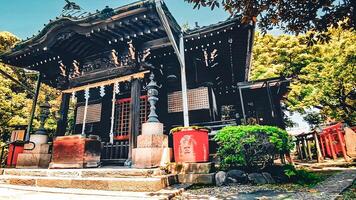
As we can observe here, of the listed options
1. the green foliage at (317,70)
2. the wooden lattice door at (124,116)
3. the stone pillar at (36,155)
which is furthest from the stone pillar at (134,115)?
the green foliage at (317,70)

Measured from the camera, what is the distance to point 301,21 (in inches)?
176

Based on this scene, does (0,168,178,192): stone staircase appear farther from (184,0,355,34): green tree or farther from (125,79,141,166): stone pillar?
(184,0,355,34): green tree

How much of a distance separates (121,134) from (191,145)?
493 centimetres

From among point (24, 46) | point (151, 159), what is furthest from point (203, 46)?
point (24, 46)

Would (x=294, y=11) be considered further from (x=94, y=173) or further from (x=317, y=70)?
(x=317, y=70)

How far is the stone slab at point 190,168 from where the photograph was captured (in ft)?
18.0

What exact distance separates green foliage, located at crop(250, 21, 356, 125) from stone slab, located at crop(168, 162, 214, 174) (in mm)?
8413

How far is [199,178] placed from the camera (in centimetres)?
536

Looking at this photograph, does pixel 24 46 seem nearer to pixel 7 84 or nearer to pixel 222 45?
pixel 7 84

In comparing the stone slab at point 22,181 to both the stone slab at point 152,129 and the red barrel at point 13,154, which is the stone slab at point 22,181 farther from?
the stone slab at point 152,129

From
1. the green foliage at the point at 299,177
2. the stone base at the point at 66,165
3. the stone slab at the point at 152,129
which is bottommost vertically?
the green foliage at the point at 299,177

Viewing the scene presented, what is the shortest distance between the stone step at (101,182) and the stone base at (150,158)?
0.58m

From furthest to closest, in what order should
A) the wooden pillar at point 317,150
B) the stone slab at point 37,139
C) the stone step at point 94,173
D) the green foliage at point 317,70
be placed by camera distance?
1. the green foliage at point 317,70
2. the wooden pillar at point 317,150
3. the stone slab at point 37,139
4. the stone step at point 94,173

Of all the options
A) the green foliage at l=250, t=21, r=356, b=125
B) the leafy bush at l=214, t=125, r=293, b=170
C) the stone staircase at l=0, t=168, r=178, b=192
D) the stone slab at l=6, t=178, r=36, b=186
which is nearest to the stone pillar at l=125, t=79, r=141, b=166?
the stone staircase at l=0, t=168, r=178, b=192
